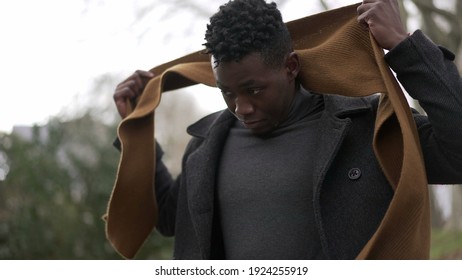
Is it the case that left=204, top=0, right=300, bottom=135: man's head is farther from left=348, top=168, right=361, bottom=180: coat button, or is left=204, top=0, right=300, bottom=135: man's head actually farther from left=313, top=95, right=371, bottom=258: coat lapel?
left=348, top=168, right=361, bottom=180: coat button

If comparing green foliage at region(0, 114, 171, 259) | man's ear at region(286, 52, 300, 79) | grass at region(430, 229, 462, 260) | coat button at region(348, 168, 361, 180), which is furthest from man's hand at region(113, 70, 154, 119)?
grass at region(430, 229, 462, 260)

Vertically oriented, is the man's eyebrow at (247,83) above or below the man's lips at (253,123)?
above

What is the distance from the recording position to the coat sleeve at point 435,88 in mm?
1870

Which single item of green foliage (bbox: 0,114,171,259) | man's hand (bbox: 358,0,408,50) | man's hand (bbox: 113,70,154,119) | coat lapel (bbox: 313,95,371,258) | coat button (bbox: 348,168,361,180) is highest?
man's hand (bbox: 358,0,408,50)

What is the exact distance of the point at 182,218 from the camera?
257 cm

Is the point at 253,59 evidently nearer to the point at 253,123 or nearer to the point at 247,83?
the point at 247,83

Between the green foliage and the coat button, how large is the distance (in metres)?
6.02

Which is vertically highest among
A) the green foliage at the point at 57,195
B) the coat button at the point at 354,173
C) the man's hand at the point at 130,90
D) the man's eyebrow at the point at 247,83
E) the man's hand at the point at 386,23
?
the man's hand at the point at 386,23

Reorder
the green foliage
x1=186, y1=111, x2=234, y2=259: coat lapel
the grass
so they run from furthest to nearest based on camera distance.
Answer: the grass → the green foliage → x1=186, y1=111, x2=234, y2=259: coat lapel

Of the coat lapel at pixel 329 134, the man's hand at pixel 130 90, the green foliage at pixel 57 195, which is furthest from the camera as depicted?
the green foliage at pixel 57 195

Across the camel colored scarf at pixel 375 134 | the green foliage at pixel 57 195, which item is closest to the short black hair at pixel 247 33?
the camel colored scarf at pixel 375 134

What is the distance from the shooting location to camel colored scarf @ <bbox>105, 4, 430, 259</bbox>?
1877 millimetres

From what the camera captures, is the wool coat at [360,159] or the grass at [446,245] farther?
the grass at [446,245]

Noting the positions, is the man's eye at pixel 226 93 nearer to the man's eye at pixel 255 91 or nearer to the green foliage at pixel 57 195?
the man's eye at pixel 255 91
